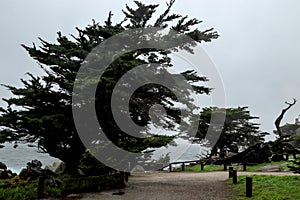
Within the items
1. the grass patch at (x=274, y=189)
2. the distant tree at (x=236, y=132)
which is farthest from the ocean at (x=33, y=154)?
the grass patch at (x=274, y=189)

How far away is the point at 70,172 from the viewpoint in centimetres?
1156

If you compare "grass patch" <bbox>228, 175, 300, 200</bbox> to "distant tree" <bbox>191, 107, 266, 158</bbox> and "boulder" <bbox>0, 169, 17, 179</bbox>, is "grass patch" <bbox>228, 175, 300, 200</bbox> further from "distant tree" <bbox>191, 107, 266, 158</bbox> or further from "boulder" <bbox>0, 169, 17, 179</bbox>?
"distant tree" <bbox>191, 107, 266, 158</bbox>

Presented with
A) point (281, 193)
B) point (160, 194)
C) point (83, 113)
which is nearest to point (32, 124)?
point (83, 113)

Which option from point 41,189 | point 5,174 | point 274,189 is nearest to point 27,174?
point 5,174

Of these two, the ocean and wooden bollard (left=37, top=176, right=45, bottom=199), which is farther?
the ocean

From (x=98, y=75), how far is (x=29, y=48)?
411cm

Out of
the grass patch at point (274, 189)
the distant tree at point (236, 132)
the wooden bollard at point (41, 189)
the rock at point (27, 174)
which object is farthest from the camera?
the distant tree at point (236, 132)

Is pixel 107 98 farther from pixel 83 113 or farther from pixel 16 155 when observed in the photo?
pixel 16 155

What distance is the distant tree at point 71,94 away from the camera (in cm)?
1012

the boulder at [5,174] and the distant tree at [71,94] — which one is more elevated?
the distant tree at [71,94]

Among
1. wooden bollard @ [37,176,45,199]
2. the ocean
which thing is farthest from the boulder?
wooden bollard @ [37,176,45,199]

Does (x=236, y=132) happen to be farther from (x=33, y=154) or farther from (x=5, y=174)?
(x=5, y=174)

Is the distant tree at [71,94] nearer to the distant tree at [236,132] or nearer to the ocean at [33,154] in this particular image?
the ocean at [33,154]

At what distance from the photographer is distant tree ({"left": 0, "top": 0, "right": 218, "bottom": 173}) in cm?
1012
